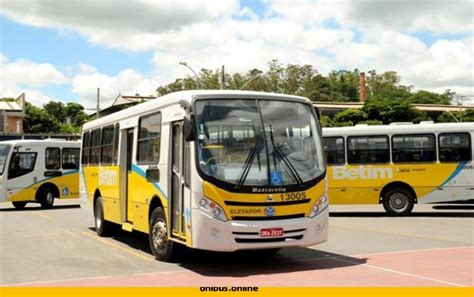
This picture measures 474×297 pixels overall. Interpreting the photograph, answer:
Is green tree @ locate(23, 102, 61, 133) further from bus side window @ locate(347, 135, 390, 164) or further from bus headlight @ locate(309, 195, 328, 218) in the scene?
bus headlight @ locate(309, 195, 328, 218)

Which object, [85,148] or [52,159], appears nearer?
[85,148]

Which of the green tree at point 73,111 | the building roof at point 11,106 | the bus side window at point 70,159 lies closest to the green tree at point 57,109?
the green tree at point 73,111

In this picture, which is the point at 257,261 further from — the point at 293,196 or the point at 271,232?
the point at 293,196

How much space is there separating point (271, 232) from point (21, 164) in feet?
60.5

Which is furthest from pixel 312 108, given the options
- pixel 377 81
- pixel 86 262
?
pixel 377 81

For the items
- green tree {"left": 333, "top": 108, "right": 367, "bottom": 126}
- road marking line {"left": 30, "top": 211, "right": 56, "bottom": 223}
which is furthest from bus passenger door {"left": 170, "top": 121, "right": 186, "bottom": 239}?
green tree {"left": 333, "top": 108, "right": 367, "bottom": 126}

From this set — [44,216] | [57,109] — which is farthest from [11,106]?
[44,216]

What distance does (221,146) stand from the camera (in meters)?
9.05

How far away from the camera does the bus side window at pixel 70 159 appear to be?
26.0 meters

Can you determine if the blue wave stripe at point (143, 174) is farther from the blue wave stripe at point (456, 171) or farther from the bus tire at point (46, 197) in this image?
the bus tire at point (46, 197)

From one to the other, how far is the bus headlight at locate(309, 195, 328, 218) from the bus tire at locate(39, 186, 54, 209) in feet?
60.2

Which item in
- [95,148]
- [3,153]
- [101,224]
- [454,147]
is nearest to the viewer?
[101,224]

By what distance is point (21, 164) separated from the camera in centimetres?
2462

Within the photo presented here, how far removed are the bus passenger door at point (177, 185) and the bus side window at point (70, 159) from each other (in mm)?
17214
